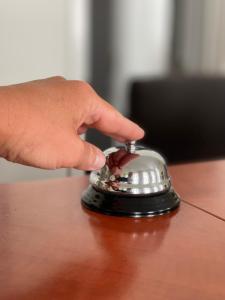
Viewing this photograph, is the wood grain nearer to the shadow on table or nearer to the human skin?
the shadow on table

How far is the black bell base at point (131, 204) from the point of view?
33.2 inches

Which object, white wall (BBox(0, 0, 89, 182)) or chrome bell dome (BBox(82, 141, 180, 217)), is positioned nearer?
chrome bell dome (BBox(82, 141, 180, 217))

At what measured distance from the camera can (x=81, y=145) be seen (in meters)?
0.78

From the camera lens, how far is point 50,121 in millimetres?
747

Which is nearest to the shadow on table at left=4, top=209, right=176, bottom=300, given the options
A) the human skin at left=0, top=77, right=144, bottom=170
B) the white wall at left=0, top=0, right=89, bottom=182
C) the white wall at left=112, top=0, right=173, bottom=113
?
the human skin at left=0, top=77, right=144, bottom=170

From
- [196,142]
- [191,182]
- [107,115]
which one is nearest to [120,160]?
[107,115]

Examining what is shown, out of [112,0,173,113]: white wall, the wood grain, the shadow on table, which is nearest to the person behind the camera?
the shadow on table

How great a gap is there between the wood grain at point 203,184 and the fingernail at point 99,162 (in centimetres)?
19

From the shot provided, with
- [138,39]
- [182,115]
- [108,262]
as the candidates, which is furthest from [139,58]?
[108,262]

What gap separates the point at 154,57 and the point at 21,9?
0.85 m

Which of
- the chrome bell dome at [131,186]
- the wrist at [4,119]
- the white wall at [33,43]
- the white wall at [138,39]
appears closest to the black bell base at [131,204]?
the chrome bell dome at [131,186]

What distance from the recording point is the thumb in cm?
78

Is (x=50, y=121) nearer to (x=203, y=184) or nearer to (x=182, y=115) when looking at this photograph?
(x=203, y=184)

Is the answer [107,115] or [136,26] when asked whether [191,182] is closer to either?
[107,115]
